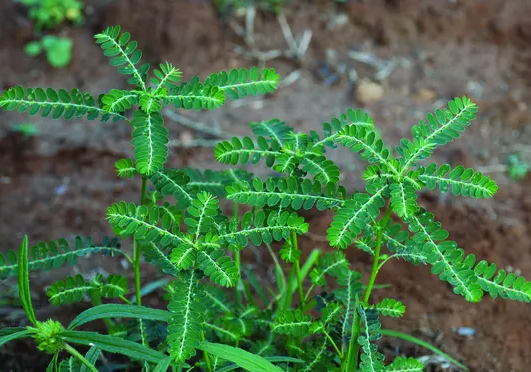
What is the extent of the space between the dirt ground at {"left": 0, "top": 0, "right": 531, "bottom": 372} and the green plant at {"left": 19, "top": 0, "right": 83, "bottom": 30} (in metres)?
0.10

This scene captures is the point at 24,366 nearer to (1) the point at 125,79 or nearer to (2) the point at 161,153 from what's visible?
(2) the point at 161,153

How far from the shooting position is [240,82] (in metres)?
1.90

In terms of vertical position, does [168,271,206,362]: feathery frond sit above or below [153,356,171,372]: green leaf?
above

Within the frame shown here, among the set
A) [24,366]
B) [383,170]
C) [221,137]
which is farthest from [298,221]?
[221,137]

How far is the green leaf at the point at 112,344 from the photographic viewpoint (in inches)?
65.7

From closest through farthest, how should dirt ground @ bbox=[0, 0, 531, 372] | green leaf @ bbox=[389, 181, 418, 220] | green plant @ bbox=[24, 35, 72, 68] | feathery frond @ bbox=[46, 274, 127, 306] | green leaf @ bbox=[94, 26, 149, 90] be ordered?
green leaf @ bbox=[389, 181, 418, 220]
green leaf @ bbox=[94, 26, 149, 90]
feathery frond @ bbox=[46, 274, 127, 306]
dirt ground @ bbox=[0, 0, 531, 372]
green plant @ bbox=[24, 35, 72, 68]

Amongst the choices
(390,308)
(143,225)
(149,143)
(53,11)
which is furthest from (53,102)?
(53,11)

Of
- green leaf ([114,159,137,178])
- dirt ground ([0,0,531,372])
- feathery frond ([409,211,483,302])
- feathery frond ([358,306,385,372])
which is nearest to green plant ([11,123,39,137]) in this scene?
dirt ground ([0,0,531,372])

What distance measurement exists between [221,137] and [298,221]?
85.8 inches

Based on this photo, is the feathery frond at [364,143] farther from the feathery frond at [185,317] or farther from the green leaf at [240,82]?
the feathery frond at [185,317]

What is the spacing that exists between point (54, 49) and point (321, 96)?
1831 millimetres

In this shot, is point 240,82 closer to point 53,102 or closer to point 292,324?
point 53,102

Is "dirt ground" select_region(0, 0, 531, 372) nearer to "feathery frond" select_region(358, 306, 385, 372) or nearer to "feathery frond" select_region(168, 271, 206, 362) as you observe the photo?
"feathery frond" select_region(358, 306, 385, 372)

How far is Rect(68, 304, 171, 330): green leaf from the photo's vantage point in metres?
1.75
